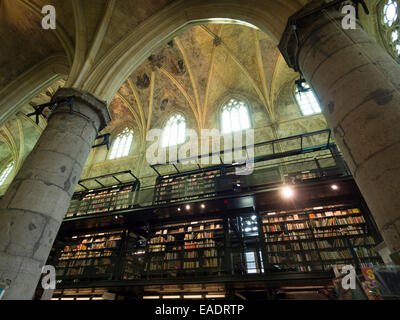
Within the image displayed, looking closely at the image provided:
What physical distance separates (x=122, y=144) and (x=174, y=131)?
3952mm

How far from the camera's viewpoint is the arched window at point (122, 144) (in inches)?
565

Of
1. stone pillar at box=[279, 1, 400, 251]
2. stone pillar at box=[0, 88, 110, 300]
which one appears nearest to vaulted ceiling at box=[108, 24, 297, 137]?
stone pillar at box=[279, 1, 400, 251]

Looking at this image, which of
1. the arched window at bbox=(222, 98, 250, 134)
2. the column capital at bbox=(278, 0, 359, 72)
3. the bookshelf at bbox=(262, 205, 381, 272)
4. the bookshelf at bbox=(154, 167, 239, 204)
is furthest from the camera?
the arched window at bbox=(222, 98, 250, 134)

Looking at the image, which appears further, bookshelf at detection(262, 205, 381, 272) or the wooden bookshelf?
the wooden bookshelf

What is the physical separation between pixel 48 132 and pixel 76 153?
2.42 ft

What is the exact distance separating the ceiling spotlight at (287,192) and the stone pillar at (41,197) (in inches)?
222

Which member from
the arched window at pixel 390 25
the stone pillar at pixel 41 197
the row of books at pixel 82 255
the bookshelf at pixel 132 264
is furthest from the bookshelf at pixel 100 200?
the arched window at pixel 390 25

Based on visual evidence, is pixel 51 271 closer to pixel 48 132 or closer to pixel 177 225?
pixel 177 225

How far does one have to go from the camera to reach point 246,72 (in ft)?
43.2

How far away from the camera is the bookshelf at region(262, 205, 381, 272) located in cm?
556

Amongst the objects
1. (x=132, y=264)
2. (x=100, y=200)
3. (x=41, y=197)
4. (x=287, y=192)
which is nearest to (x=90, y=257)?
(x=132, y=264)

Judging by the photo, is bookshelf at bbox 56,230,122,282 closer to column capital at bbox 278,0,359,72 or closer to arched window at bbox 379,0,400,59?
column capital at bbox 278,0,359,72

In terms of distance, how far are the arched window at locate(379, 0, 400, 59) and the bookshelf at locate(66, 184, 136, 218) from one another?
1041 cm
